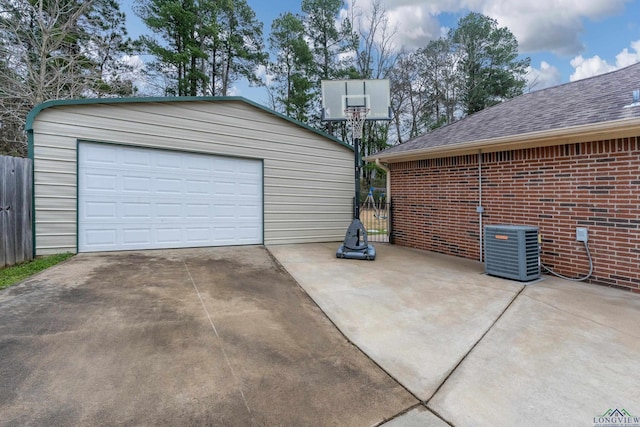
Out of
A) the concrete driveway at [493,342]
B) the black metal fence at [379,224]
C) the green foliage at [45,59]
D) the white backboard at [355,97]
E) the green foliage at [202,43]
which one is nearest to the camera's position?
the concrete driveway at [493,342]

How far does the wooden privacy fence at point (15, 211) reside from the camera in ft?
16.4

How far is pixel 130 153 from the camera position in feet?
21.4

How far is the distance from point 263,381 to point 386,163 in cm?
711

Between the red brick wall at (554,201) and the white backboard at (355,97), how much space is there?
67.6 inches

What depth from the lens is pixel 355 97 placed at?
6.93 meters

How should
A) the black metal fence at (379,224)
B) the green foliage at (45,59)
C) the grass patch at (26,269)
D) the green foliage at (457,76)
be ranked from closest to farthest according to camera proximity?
the grass patch at (26,269), the black metal fence at (379,224), the green foliage at (45,59), the green foliage at (457,76)

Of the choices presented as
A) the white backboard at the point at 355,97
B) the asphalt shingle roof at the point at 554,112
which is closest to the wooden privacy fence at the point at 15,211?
the white backboard at the point at 355,97

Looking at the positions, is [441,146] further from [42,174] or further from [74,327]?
[42,174]

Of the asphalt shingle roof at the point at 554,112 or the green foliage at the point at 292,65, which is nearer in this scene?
the asphalt shingle roof at the point at 554,112

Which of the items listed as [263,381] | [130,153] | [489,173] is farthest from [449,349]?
[130,153]

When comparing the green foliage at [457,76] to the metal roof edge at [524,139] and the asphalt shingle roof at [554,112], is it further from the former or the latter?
the metal roof edge at [524,139]

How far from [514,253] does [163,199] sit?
6706 mm

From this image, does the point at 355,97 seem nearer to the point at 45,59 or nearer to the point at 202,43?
the point at 45,59

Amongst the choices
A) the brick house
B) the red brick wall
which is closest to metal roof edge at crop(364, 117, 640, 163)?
the brick house
